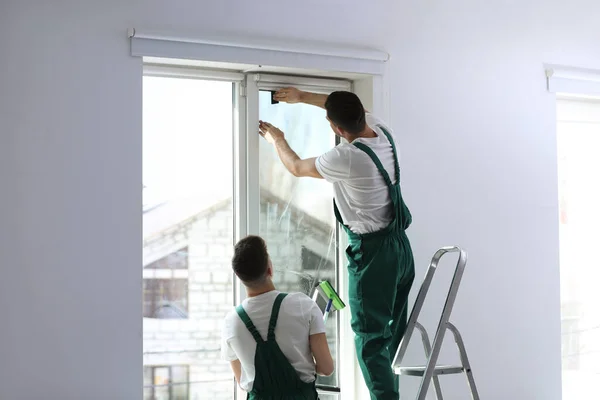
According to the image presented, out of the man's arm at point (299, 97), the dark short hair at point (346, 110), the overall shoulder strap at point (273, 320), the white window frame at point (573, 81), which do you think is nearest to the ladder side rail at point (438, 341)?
the dark short hair at point (346, 110)

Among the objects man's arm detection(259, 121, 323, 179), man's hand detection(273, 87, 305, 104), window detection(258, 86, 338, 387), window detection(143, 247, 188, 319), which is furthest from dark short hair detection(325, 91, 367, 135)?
window detection(143, 247, 188, 319)

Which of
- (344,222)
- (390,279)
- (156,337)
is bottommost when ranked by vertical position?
(156,337)

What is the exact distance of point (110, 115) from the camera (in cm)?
332

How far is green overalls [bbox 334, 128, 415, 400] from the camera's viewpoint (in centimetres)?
345

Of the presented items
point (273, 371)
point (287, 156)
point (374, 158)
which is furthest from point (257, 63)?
point (273, 371)

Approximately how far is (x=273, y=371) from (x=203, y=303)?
2.79 ft

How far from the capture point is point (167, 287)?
141 inches

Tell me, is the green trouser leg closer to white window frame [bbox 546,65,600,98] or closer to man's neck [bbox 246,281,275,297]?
man's neck [bbox 246,281,275,297]

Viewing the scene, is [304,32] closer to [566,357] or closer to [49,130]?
[49,130]

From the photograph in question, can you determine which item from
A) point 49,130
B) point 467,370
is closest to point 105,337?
point 49,130

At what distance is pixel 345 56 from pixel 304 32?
0.72ft

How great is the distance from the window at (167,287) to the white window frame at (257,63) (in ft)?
0.83

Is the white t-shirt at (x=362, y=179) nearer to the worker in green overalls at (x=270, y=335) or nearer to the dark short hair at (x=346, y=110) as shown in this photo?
the dark short hair at (x=346, y=110)

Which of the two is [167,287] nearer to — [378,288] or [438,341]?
[378,288]
